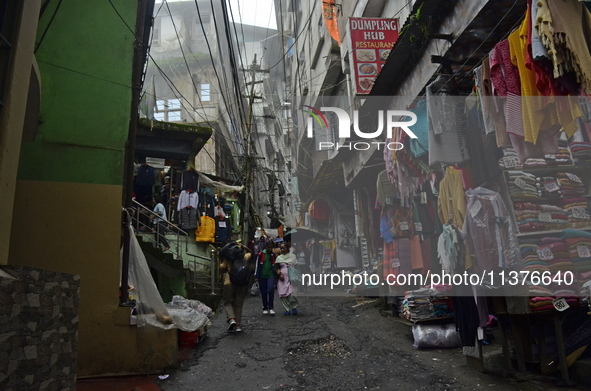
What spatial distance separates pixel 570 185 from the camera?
5.54 metres

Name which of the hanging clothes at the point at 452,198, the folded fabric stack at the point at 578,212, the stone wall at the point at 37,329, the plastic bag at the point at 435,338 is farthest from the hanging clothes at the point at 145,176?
the folded fabric stack at the point at 578,212

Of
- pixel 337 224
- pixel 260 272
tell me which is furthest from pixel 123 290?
pixel 337 224

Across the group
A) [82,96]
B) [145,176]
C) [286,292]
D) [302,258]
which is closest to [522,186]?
[286,292]

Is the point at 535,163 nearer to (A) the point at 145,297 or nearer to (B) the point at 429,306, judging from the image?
(B) the point at 429,306

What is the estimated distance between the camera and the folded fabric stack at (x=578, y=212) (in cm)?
529

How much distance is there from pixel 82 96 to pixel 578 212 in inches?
274

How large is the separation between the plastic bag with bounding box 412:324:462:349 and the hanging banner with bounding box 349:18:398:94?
5.47 metres

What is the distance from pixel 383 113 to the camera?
9469 mm

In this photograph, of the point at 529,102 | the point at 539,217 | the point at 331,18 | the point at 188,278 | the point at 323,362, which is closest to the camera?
the point at 529,102

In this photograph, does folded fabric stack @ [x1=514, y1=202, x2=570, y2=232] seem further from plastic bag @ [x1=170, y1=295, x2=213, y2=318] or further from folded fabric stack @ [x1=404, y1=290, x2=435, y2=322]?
plastic bag @ [x1=170, y1=295, x2=213, y2=318]

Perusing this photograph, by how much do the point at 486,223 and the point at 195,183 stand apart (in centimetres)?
1069

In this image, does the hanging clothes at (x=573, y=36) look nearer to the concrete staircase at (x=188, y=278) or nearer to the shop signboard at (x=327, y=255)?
the concrete staircase at (x=188, y=278)

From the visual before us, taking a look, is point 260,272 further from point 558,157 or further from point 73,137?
point 558,157

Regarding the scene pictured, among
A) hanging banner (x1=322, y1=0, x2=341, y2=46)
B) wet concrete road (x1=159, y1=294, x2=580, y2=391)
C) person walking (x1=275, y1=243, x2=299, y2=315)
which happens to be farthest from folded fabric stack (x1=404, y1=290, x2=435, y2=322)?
hanging banner (x1=322, y1=0, x2=341, y2=46)
